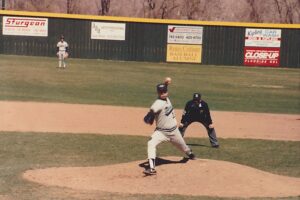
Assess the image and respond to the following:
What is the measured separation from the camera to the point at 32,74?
98.9ft

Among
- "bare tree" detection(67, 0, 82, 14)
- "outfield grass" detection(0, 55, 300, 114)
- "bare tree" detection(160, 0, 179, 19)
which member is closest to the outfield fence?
"outfield grass" detection(0, 55, 300, 114)

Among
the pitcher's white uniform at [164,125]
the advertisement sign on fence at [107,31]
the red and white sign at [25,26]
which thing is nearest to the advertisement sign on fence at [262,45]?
the advertisement sign on fence at [107,31]

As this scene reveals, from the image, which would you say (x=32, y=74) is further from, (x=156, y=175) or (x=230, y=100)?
(x=156, y=175)

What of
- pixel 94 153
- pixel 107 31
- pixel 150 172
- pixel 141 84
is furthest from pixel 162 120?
pixel 107 31

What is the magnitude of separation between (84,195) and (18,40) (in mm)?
34673

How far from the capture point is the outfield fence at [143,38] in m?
42.4

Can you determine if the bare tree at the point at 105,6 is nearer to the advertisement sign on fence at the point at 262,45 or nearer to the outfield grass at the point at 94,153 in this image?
the advertisement sign on fence at the point at 262,45

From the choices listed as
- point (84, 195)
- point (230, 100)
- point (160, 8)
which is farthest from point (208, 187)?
point (160, 8)

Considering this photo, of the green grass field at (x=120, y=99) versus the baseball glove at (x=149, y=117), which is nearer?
the baseball glove at (x=149, y=117)

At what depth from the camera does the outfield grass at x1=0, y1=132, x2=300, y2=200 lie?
33.5ft

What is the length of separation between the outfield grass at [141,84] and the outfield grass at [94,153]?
6.50 meters

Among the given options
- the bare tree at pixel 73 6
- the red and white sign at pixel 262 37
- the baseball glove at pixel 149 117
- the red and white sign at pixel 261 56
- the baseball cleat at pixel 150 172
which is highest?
the bare tree at pixel 73 6

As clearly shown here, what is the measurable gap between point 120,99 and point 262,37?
72.3ft

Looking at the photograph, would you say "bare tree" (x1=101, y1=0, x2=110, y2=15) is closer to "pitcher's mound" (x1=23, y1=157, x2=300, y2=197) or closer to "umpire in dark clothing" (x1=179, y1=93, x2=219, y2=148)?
"umpire in dark clothing" (x1=179, y1=93, x2=219, y2=148)
